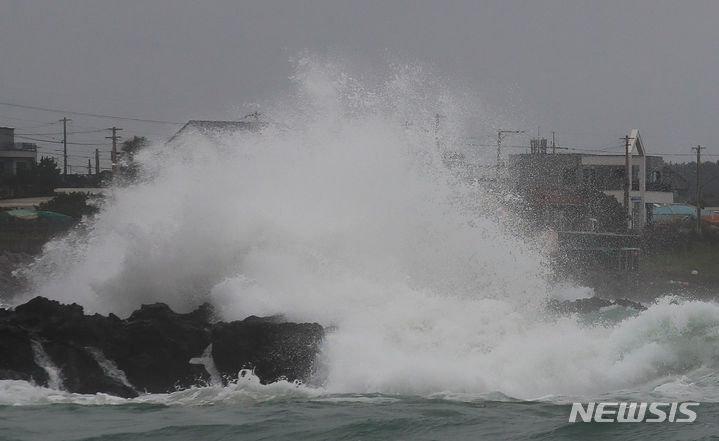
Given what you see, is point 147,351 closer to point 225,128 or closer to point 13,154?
point 225,128

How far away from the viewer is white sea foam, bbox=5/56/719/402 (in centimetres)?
1381

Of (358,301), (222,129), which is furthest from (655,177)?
(358,301)

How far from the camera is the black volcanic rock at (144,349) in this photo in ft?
45.2

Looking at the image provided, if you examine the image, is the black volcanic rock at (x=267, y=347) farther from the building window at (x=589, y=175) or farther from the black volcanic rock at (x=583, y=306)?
the building window at (x=589, y=175)

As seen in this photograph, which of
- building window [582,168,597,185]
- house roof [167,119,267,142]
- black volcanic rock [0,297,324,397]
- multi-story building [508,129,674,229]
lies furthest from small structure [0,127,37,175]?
black volcanic rock [0,297,324,397]

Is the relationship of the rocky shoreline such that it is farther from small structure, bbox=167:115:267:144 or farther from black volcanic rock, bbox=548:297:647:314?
black volcanic rock, bbox=548:297:647:314

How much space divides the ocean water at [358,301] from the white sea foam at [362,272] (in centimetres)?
4

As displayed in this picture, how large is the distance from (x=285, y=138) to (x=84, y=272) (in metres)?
4.72

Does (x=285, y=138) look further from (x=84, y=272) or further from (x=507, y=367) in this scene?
(x=507, y=367)

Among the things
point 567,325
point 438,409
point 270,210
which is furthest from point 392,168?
point 438,409

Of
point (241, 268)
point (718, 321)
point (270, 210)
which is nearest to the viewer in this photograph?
point (718, 321)

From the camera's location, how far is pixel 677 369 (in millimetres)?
14352

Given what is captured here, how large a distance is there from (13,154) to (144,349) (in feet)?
192

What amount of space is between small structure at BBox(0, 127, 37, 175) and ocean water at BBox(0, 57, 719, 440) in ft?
153
